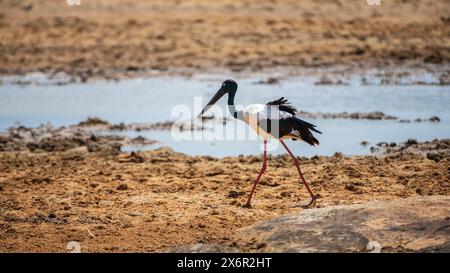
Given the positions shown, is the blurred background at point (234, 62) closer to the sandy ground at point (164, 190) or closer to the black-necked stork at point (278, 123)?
the sandy ground at point (164, 190)

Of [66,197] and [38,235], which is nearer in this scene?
[38,235]

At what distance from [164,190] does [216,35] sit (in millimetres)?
14830

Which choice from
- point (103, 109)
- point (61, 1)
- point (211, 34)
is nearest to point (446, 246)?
point (103, 109)

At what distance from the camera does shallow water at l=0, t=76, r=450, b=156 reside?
41.7ft

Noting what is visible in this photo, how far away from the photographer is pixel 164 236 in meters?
7.57

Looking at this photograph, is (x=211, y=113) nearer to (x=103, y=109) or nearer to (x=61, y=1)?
(x=103, y=109)

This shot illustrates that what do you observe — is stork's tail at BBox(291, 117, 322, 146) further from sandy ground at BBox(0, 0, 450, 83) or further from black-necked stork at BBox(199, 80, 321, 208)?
sandy ground at BBox(0, 0, 450, 83)

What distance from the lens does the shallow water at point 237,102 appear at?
12.7 m

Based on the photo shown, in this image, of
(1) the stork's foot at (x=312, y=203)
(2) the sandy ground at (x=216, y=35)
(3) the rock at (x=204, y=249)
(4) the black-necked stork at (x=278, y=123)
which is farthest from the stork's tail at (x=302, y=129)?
(2) the sandy ground at (x=216, y=35)

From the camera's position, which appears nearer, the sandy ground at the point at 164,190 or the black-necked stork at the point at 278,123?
the sandy ground at the point at 164,190

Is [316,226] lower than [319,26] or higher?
lower

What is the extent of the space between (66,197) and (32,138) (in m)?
4.53

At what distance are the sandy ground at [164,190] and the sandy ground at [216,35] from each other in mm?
8454

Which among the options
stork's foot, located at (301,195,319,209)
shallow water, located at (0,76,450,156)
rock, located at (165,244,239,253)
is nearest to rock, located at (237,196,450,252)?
rock, located at (165,244,239,253)
